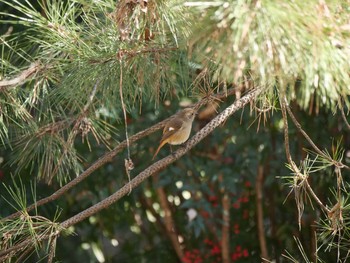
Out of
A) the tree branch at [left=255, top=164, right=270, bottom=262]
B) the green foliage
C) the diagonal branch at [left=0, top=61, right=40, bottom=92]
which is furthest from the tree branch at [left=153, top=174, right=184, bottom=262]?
the green foliage

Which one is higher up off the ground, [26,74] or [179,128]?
[26,74]

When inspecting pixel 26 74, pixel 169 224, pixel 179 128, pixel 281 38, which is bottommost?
pixel 169 224

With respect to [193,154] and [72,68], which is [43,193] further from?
[72,68]

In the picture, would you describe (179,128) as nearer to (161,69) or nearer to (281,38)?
(161,69)

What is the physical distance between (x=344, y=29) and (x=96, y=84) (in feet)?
2.70

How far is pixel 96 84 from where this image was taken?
189cm

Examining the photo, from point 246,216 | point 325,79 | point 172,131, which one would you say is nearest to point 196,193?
point 246,216

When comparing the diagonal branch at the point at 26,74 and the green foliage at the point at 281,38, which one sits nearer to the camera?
the green foliage at the point at 281,38

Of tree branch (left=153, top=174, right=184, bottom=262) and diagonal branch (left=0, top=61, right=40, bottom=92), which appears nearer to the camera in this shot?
diagonal branch (left=0, top=61, right=40, bottom=92)

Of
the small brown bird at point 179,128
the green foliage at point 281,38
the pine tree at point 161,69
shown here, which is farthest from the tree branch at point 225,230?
the green foliage at point 281,38

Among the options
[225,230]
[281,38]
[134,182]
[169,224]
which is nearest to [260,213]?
[225,230]

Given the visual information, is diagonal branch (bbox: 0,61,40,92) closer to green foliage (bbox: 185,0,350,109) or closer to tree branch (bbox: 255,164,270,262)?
green foliage (bbox: 185,0,350,109)

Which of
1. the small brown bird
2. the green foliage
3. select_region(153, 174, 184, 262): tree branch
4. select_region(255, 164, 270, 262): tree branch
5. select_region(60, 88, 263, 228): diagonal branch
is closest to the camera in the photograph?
the green foliage

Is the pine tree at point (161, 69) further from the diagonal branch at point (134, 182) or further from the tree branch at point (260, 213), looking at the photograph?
the tree branch at point (260, 213)
